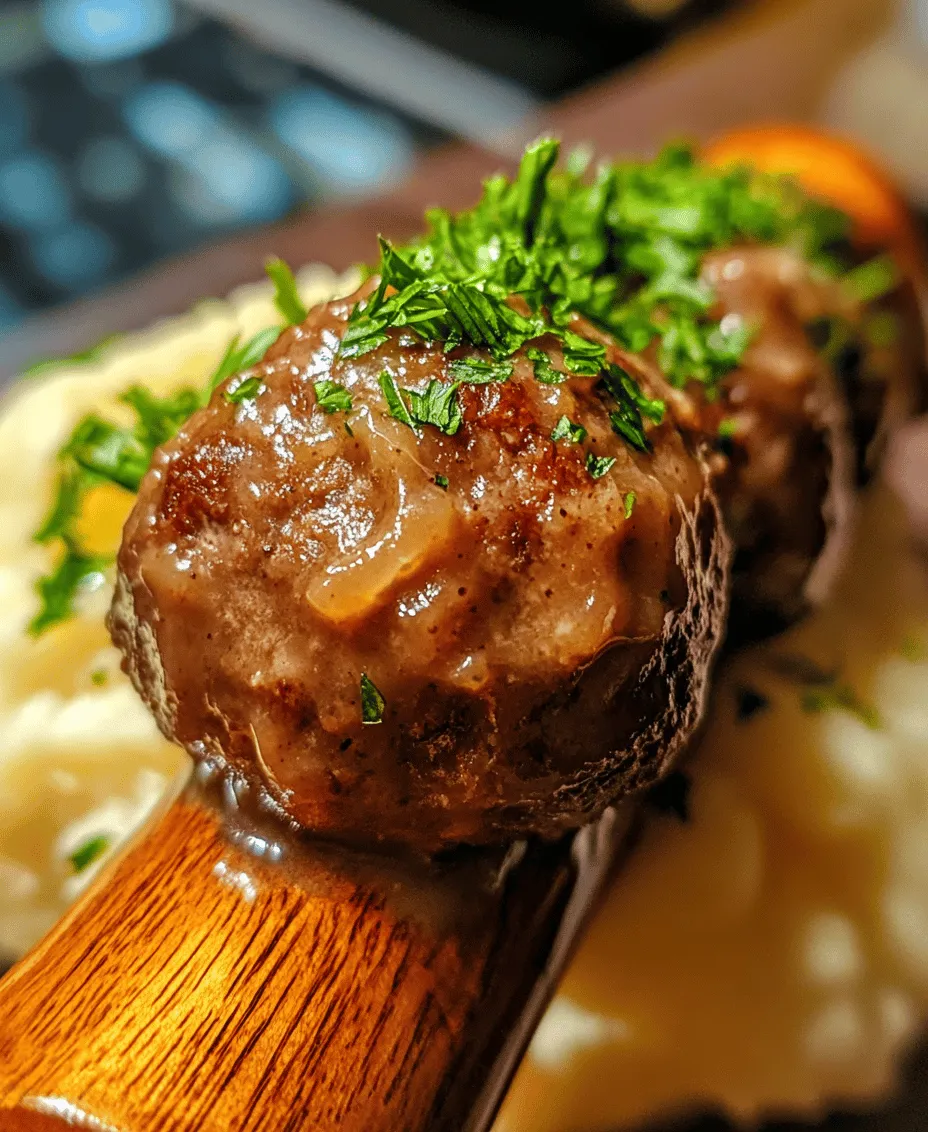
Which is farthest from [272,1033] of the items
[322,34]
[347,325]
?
[322,34]

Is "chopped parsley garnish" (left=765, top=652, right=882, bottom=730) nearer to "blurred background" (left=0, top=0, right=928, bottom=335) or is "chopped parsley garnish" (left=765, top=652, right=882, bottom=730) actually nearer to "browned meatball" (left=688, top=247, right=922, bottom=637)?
"browned meatball" (left=688, top=247, right=922, bottom=637)

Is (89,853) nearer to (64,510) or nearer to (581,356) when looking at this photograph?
(64,510)

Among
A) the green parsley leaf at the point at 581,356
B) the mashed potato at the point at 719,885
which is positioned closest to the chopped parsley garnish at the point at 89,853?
the mashed potato at the point at 719,885

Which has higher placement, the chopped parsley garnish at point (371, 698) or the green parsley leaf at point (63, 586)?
the chopped parsley garnish at point (371, 698)

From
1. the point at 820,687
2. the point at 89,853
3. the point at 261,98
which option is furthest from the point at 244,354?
the point at 261,98

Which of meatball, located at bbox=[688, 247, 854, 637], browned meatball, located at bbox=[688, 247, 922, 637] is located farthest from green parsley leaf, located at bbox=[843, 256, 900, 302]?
meatball, located at bbox=[688, 247, 854, 637]

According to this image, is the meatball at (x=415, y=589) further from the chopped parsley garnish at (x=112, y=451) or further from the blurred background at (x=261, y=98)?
the blurred background at (x=261, y=98)
